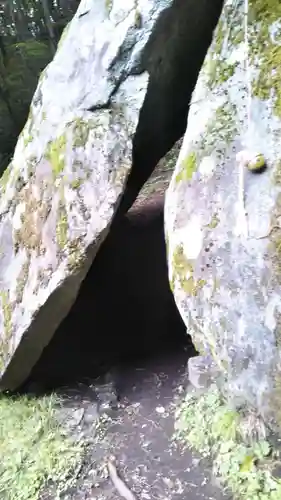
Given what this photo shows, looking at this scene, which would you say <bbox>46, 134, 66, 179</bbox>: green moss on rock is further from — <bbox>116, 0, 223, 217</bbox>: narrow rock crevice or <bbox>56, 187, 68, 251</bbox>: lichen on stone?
<bbox>116, 0, 223, 217</bbox>: narrow rock crevice

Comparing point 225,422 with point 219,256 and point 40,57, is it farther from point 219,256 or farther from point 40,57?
point 40,57

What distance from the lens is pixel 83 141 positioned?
348cm

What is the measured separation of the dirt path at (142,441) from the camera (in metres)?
3.18

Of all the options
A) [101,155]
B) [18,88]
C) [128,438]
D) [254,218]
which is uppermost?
[18,88]

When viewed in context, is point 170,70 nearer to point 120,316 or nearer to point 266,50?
point 266,50

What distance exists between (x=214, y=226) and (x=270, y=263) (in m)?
0.43

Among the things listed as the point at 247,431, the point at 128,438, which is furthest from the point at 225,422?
the point at 128,438

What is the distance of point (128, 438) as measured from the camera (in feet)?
11.8

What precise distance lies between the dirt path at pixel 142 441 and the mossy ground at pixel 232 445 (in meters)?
0.09

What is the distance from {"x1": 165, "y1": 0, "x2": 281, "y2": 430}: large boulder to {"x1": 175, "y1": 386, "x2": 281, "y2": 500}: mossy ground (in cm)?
15

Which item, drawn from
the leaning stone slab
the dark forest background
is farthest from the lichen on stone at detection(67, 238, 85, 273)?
the dark forest background

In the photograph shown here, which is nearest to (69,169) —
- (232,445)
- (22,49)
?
(232,445)

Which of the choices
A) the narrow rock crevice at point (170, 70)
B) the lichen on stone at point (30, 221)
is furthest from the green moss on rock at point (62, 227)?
the narrow rock crevice at point (170, 70)

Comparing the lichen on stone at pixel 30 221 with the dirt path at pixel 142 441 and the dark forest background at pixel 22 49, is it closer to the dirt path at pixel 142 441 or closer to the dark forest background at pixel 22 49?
the dirt path at pixel 142 441
